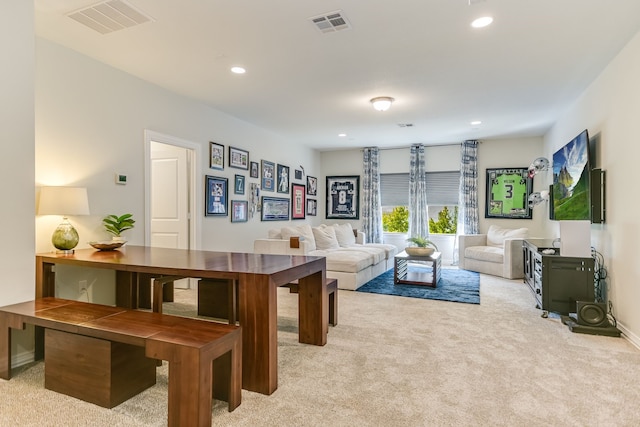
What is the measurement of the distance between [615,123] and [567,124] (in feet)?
5.72

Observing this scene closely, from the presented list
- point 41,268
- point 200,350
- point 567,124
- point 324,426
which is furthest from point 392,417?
point 567,124

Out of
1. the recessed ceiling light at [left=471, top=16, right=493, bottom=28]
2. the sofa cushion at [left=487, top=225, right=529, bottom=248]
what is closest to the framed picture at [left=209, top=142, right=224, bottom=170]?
the recessed ceiling light at [left=471, top=16, right=493, bottom=28]

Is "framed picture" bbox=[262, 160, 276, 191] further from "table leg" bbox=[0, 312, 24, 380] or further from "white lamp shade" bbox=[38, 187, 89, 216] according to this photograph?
"table leg" bbox=[0, 312, 24, 380]

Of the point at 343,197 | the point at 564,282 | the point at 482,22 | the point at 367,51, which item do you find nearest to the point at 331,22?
the point at 367,51

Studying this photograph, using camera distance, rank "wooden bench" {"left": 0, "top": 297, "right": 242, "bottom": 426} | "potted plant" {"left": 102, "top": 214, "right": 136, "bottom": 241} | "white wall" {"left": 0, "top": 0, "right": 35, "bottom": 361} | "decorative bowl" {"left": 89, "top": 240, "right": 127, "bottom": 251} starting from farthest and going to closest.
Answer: "potted plant" {"left": 102, "top": 214, "right": 136, "bottom": 241}, "decorative bowl" {"left": 89, "top": 240, "right": 127, "bottom": 251}, "white wall" {"left": 0, "top": 0, "right": 35, "bottom": 361}, "wooden bench" {"left": 0, "top": 297, "right": 242, "bottom": 426}

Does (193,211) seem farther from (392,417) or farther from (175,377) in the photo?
(392,417)

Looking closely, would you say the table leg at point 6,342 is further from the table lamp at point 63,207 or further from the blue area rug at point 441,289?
the blue area rug at point 441,289

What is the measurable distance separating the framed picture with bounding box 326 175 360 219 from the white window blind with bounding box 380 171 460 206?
2.04 feet

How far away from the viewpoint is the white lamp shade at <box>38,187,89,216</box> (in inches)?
111

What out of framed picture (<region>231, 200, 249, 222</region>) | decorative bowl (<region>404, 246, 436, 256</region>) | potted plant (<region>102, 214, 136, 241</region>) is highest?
framed picture (<region>231, 200, 249, 222</region>)

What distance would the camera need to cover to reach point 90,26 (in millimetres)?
2738

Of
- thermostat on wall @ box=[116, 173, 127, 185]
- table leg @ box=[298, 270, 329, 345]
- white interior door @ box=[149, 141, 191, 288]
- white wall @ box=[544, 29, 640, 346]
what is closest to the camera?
table leg @ box=[298, 270, 329, 345]

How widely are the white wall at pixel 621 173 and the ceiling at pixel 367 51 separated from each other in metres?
0.23

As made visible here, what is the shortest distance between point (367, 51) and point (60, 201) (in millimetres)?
2931
